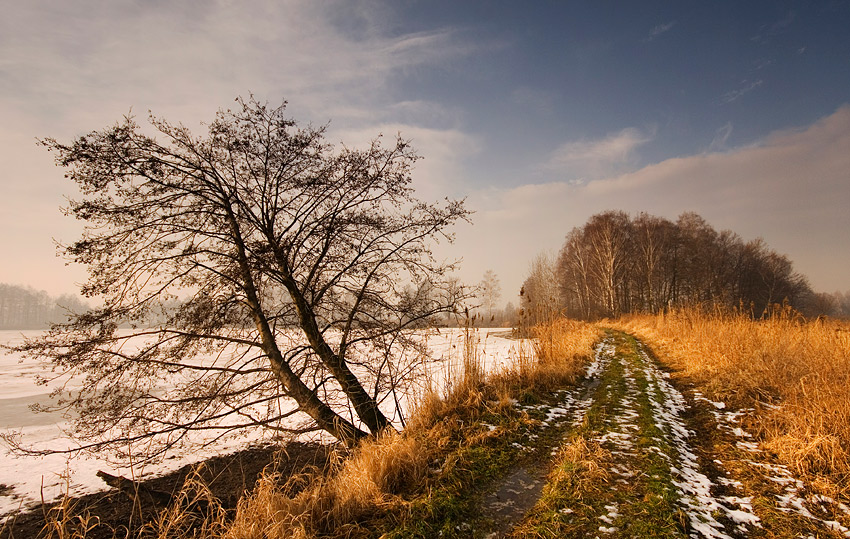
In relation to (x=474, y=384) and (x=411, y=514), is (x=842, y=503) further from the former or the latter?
(x=474, y=384)

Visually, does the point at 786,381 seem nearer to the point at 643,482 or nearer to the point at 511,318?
the point at 643,482

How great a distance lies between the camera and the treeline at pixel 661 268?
32500 mm

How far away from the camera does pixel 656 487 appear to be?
10.4 feet

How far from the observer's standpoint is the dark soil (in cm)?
420

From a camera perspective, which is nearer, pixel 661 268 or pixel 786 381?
pixel 786 381

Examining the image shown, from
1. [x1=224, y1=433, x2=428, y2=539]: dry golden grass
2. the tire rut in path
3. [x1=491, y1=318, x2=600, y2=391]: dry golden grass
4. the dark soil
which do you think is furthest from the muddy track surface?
the dark soil

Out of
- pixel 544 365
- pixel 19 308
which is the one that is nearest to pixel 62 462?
pixel 544 365

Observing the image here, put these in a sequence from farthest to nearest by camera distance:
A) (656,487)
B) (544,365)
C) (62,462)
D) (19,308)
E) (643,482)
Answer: (19,308) → (544,365) → (62,462) → (643,482) → (656,487)

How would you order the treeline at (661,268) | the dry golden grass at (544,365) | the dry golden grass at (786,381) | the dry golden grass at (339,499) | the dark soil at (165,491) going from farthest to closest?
the treeline at (661,268), the dry golden grass at (544,365), the dark soil at (165,491), the dry golden grass at (786,381), the dry golden grass at (339,499)

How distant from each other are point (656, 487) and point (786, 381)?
4.24 metres

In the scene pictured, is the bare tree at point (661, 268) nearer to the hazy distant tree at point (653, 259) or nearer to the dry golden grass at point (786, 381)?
the hazy distant tree at point (653, 259)

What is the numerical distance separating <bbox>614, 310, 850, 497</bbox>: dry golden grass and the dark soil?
4.92 meters

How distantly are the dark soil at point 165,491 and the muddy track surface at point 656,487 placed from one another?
2285mm

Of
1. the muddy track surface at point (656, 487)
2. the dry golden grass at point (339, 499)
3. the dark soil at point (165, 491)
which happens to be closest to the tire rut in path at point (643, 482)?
the muddy track surface at point (656, 487)
